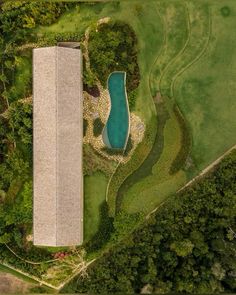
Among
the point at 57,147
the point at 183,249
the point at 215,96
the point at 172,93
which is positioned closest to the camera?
the point at 183,249

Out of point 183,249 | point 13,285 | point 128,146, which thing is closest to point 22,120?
point 128,146

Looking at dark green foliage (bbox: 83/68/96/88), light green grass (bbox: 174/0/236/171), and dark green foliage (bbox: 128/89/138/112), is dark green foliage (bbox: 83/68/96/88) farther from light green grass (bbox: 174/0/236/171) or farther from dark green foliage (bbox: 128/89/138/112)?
light green grass (bbox: 174/0/236/171)

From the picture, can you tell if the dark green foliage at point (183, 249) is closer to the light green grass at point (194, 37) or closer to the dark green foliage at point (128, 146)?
the dark green foliage at point (128, 146)

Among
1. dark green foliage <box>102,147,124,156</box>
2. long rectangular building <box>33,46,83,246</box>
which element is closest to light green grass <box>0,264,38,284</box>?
long rectangular building <box>33,46,83,246</box>

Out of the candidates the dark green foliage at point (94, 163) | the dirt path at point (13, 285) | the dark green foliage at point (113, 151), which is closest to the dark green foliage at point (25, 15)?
the dark green foliage at point (94, 163)

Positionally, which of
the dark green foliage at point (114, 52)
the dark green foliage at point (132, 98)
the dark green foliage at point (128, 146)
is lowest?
the dark green foliage at point (128, 146)

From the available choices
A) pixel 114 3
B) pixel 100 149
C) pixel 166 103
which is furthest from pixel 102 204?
pixel 114 3

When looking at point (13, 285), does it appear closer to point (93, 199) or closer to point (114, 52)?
point (93, 199)
